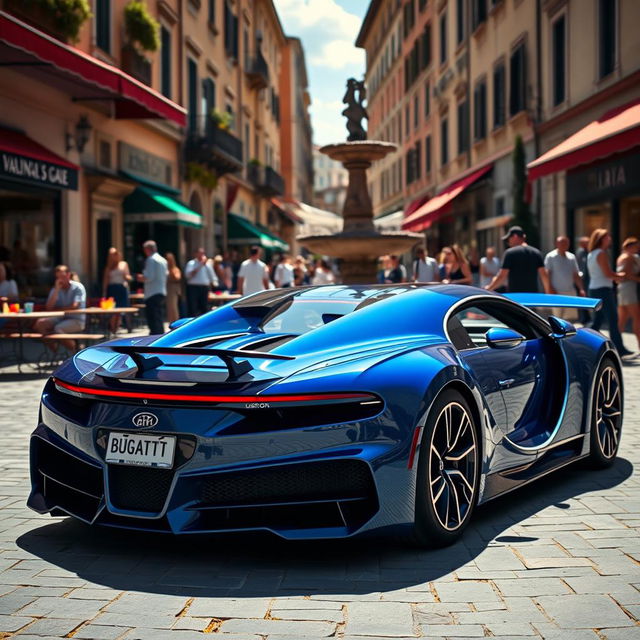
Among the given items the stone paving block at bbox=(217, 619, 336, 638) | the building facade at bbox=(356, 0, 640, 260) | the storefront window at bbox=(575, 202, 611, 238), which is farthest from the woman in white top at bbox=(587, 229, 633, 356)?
the stone paving block at bbox=(217, 619, 336, 638)

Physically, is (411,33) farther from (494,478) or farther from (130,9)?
(494,478)

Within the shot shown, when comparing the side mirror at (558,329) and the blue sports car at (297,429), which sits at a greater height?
the side mirror at (558,329)

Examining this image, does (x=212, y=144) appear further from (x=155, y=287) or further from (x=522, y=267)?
(x=522, y=267)

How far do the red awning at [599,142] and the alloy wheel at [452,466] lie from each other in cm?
1177

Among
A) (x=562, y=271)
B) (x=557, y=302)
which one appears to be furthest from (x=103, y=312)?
(x=557, y=302)

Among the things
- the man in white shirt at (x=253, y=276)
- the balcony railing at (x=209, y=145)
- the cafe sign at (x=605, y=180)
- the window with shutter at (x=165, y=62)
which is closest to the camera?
the cafe sign at (x=605, y=180)

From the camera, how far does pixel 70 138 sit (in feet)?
64.1

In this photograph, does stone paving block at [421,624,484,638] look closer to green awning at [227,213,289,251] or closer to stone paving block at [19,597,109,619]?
stone paving block at [19,597,109,619]

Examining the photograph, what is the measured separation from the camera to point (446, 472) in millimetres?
4379

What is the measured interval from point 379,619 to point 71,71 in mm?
12369

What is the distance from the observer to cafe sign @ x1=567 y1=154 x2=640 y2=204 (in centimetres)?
1831

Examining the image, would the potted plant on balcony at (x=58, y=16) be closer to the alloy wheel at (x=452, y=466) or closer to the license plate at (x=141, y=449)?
the license plate at (x=141, y=449)

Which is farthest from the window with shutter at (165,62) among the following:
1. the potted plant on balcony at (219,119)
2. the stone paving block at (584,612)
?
the stone paving block at (584,612)

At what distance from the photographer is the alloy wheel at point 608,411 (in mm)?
6066
